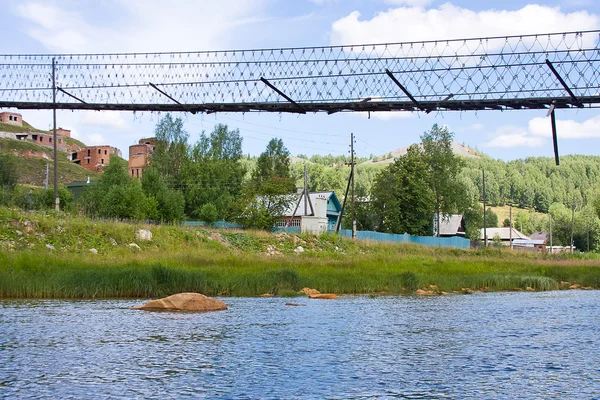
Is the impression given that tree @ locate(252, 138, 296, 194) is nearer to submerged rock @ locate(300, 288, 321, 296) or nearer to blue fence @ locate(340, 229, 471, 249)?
blue fence @ locate(340, 229, 471, 249)

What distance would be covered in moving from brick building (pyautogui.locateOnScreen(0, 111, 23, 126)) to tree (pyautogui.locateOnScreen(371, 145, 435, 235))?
5186 inches

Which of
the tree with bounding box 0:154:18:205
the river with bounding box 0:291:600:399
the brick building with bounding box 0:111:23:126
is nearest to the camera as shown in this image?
the river with bounding box 0:291:600:399

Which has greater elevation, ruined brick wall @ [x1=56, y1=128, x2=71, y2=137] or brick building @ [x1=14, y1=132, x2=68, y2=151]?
ruined brick wall @ [x1=56, y1=128, x2=71, y2=137]

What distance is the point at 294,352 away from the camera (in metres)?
14.4

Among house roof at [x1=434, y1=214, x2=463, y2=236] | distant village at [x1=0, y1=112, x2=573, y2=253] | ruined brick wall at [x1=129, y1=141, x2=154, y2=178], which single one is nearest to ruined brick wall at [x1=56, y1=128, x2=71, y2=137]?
distant village at [x1=0, y1=112, x2=573, y2=253]

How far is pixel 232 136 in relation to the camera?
106 m

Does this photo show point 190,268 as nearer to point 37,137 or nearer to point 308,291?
point 308,291

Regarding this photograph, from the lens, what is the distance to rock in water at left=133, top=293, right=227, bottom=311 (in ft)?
69.2

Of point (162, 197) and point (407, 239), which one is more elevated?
point (162, 197)

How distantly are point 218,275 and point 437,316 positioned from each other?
10870 millimetres

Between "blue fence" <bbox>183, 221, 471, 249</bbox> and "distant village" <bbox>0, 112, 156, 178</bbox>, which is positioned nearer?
"blue fence" <bbox>183, 221, 471, 249</bbox>

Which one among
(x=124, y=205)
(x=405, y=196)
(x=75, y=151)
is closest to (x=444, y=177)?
(x=405, y=196)

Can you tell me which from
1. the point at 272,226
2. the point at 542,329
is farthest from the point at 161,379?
the point at 272,226

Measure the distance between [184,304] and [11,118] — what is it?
174499 mm
